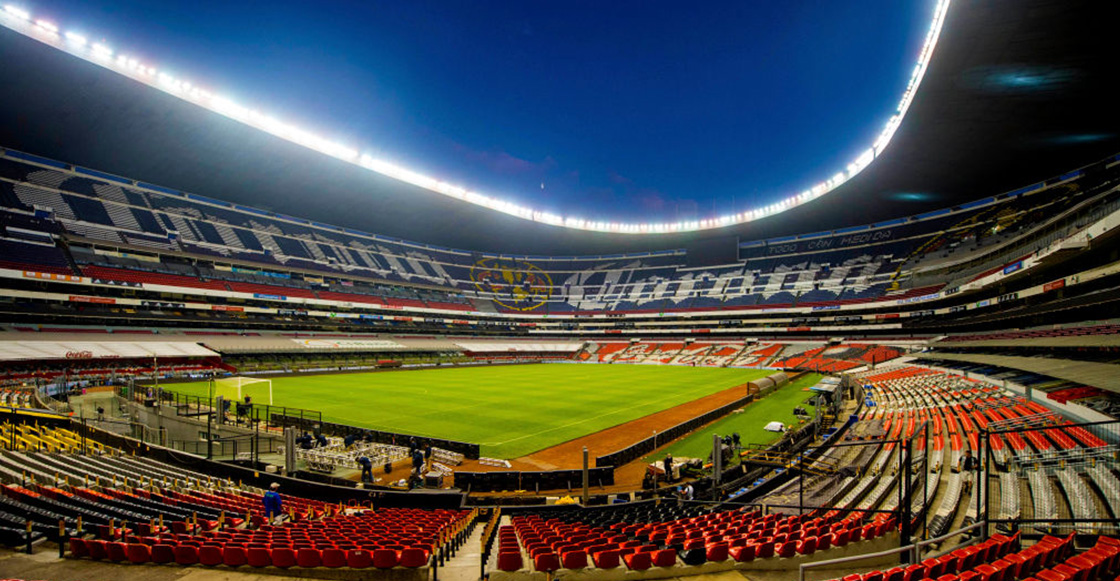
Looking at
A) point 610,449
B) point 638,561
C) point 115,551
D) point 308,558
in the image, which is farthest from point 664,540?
point 610,449

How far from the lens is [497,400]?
29.0 metres

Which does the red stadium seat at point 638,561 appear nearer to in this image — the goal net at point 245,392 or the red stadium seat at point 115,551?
A: the red stadium seat at point 115,551

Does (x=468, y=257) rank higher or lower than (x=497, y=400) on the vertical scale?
higher

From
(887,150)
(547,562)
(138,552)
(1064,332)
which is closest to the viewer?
(547,562)

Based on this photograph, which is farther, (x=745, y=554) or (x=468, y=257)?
(x=468, y=257)

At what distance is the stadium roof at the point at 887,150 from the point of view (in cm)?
2058

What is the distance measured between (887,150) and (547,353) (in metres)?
47.8

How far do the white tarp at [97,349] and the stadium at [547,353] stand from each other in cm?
31

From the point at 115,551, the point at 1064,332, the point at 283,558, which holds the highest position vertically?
the point at 1064,332

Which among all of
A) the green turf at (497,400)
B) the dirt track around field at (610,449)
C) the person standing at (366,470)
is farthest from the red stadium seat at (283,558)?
the green turf at (497,400)

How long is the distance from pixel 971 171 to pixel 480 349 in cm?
5286

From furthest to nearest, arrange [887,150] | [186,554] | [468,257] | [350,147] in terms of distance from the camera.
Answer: [468,257]
[350,147]
[887,150]
[186,554]

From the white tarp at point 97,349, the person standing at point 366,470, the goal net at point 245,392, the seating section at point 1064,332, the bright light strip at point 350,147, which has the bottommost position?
the person standing at point 366,470

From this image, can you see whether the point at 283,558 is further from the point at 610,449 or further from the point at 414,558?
the point at 610,449
